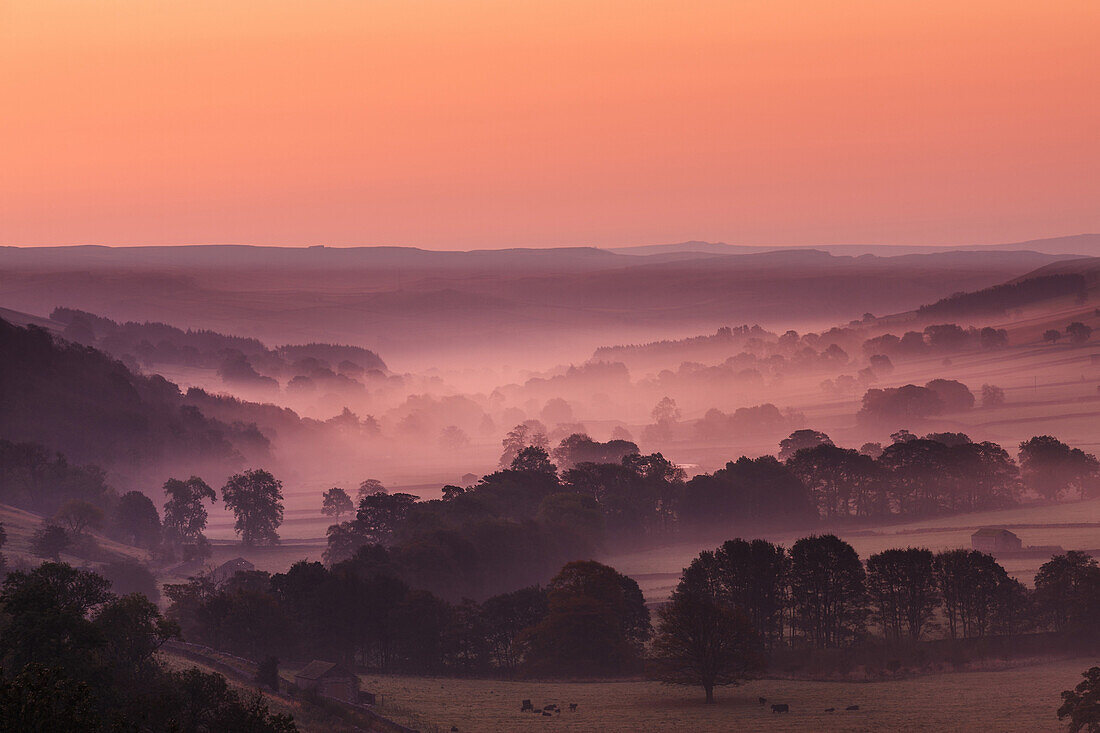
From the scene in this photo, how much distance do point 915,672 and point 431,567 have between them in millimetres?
51464

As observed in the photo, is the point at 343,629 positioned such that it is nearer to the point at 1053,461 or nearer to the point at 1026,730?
the point at 1026,730

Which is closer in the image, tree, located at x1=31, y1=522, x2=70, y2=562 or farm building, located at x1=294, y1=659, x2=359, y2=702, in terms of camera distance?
farm building, located at x1=294, y1=659, x2=359, y2=702

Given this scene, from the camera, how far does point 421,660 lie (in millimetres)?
93000

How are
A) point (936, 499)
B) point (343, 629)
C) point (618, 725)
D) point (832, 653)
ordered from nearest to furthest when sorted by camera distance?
1. point (618, 725)
2. point (832, 653)
3. point (343, 629)
4. point (936, 499)

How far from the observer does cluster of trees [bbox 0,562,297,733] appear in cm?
3466

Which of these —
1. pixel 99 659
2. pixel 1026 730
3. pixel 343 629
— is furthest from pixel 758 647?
pixel 99 659

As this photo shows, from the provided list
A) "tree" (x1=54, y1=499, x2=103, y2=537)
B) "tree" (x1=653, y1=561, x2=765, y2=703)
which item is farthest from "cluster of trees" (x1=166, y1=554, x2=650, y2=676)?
"tree" (x1=54, y1=499, x2=103, y2=537)

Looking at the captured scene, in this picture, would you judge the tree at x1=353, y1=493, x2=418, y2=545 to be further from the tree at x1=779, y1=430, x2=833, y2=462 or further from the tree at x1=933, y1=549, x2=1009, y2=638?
the tree at x1=779, y1=430, x2=833, y2=462

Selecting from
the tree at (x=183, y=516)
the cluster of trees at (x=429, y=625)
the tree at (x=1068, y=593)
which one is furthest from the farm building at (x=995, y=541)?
the tree at (x=183, y=516)

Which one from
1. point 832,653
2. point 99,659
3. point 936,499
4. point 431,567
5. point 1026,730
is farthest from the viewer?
point 936,499

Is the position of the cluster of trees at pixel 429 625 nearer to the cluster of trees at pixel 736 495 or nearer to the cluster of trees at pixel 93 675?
the cluster of trees at pixel 93 675

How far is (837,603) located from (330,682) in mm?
46049

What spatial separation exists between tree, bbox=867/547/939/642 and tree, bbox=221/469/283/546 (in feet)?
282

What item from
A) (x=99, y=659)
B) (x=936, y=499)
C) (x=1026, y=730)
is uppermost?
(x=936, y=499)
